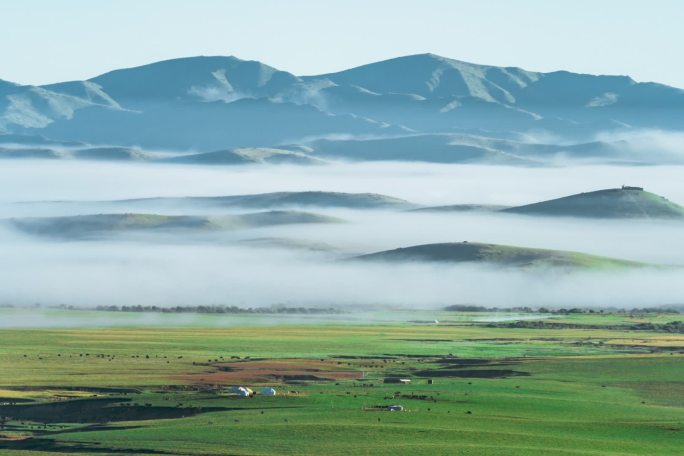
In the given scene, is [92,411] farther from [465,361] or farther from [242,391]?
[465,361]

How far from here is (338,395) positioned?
11219cm

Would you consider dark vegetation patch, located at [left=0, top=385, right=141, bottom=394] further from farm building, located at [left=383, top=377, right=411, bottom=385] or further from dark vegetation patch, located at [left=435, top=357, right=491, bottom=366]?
dark vegetation patch, located at [left=435, top=357, right=491, bottom=366]

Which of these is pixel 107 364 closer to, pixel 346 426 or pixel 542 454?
pixel 346 426

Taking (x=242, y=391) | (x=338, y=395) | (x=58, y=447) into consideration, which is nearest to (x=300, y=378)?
(x=242, y=391)

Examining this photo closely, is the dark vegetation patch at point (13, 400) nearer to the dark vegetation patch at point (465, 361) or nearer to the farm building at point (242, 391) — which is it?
the farm building at point (242, 391)

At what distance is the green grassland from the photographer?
91938 millimetres

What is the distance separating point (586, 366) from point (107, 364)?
3788 cm

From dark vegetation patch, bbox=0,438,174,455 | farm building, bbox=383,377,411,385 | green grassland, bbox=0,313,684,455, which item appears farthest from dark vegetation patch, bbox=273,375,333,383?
dark vegetation patch, bbox=0,438,174,455

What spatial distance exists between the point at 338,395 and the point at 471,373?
22.1 m

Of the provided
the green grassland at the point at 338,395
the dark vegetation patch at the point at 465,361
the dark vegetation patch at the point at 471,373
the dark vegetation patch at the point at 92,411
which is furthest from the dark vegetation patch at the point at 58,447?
the dark vegetation patch at the point at 465,361

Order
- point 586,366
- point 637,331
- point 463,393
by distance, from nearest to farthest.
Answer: point 463,393 < point 586,366 < point 637,331

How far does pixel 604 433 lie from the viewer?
96625 millimetres

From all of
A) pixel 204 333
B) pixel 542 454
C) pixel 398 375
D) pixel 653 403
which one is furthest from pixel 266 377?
pixel 204 333

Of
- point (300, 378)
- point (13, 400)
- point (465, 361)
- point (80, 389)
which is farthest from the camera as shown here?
point (465, 361)
